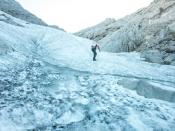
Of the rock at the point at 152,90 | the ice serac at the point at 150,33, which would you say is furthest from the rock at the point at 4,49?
the ice serac at the point at 150,33

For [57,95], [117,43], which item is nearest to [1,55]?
[57,95]

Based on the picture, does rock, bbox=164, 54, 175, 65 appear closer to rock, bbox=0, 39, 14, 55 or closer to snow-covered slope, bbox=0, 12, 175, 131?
snow-covered slope, bbox=0, 12, 175, 131

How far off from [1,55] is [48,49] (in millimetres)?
7218

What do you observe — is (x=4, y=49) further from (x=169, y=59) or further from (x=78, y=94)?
(x=169, y=59)

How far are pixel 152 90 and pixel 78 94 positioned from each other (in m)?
4.00

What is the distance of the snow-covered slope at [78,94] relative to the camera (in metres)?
9.88

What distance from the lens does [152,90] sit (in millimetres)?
13477

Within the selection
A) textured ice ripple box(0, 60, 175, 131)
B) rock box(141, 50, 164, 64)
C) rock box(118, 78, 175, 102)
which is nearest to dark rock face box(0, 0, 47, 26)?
rock box(141, 50, 164, 64)

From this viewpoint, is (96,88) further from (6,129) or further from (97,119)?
(6,129)

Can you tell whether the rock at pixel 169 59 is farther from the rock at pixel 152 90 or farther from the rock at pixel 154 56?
the rock at pixel 152 90

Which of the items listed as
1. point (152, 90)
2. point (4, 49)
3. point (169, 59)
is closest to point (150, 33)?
point (169, 59)

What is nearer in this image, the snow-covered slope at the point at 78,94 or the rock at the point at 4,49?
the snow-covered slope at the point at 78,94

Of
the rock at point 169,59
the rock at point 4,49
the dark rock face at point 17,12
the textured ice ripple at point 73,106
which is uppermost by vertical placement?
the dark rock face at point 17,12

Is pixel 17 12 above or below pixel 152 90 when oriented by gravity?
above
